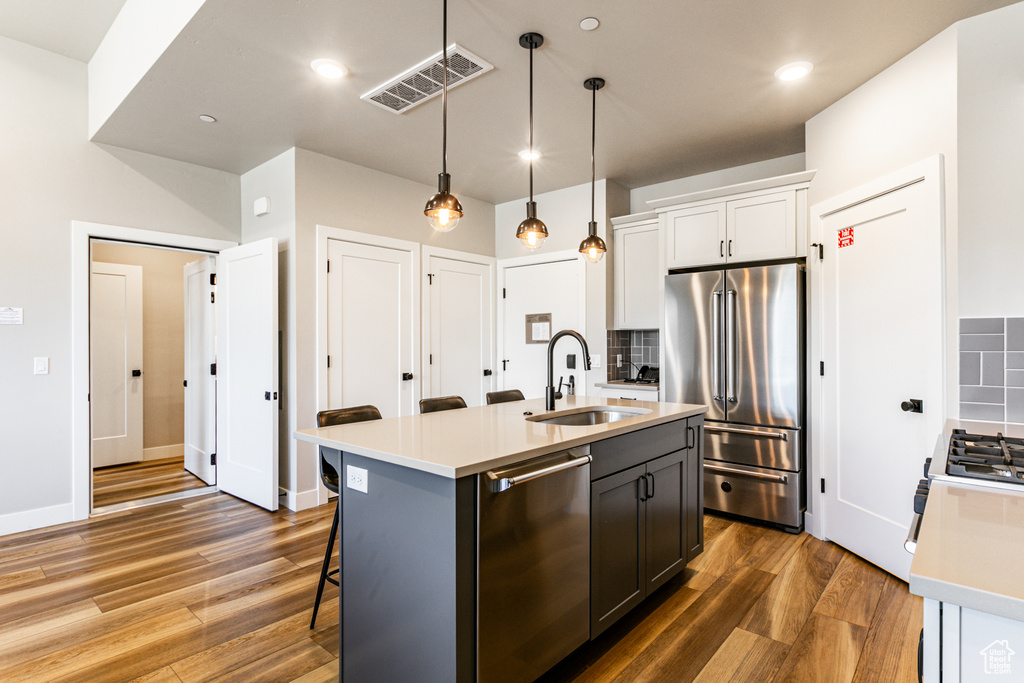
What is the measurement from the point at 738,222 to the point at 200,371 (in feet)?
15.6

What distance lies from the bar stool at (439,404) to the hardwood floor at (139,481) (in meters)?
2.87

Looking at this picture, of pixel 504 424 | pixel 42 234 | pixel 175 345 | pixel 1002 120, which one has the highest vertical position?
pixel 1002 120

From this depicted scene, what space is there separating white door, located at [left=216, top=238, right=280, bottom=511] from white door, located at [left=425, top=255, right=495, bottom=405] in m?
1.44

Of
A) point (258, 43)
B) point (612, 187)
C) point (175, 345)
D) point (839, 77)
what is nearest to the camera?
point (258, 43)

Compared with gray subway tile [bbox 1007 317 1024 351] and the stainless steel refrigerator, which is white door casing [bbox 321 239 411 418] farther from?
gray subway tile [bbox 1007 317 1024 351]

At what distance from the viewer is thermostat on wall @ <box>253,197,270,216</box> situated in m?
4.12

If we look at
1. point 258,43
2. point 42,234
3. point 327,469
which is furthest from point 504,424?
point 42,234

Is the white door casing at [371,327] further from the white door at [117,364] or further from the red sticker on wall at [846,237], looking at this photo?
the red sticker on wall at [846,237]

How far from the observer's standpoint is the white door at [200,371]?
4.53 m

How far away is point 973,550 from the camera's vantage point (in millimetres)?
861

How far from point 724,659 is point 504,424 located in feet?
4.16

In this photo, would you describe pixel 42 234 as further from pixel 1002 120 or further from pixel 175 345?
pixel 1002 120

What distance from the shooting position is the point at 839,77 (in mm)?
2898

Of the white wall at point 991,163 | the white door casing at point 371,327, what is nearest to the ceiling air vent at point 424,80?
the white door casing at point 371,327
